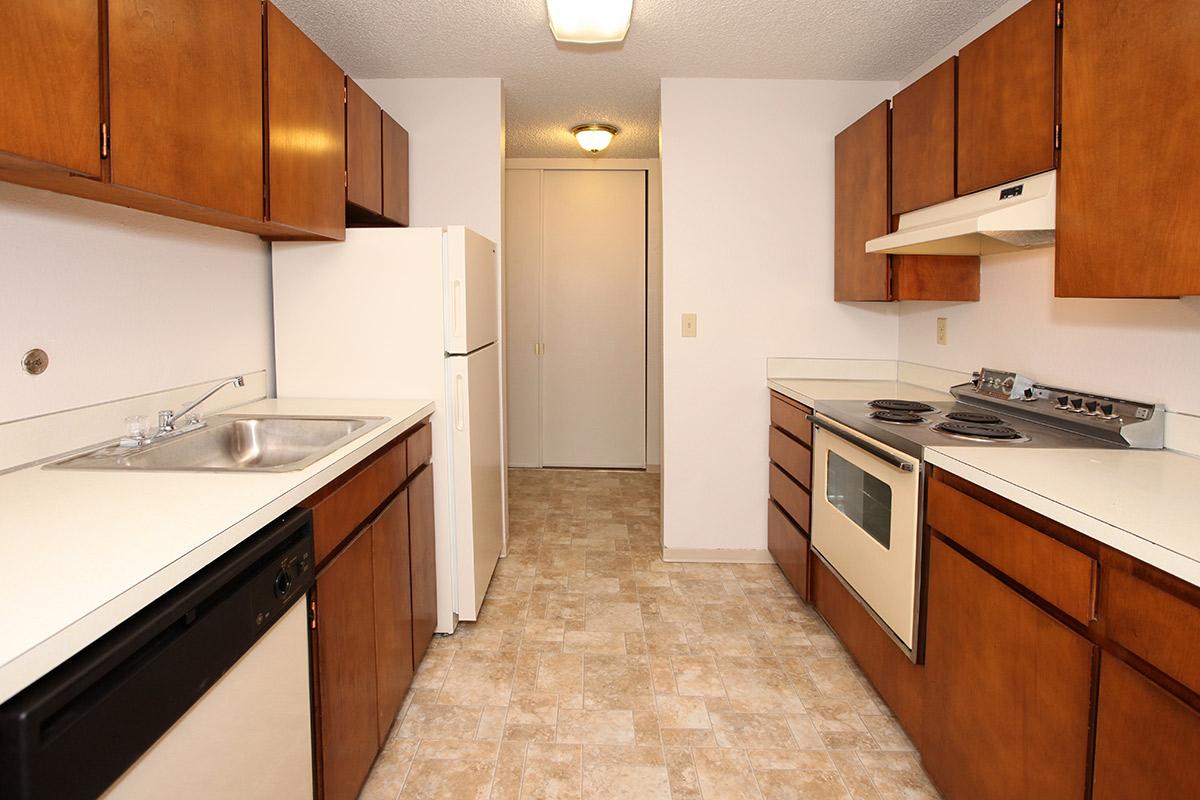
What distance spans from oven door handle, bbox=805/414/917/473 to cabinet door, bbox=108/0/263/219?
71.2 inches

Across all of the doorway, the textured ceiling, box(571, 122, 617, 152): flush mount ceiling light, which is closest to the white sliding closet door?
the doorway

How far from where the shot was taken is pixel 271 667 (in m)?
1.22

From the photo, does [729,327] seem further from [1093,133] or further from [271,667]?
[271,667]

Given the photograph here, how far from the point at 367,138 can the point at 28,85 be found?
1.73 m

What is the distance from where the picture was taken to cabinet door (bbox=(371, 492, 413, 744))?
188 centimetres

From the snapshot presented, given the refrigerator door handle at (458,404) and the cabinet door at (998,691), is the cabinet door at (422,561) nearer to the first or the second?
the refrigerator door handle at (458,404)

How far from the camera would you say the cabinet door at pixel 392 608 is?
1875mm

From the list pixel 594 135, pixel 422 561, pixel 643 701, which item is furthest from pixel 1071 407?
pixel 594 135

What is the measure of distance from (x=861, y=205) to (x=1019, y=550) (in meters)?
2.00

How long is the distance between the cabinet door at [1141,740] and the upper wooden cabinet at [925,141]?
1.66 meters

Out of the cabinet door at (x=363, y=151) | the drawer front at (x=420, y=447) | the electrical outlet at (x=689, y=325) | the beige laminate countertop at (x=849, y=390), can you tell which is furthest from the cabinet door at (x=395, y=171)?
the beige laminate countertop at (x=849, y=390)

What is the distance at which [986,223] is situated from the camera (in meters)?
1.89

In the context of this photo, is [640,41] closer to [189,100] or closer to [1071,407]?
[189,100]

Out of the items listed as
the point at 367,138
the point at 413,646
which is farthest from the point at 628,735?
the point at 367,138
